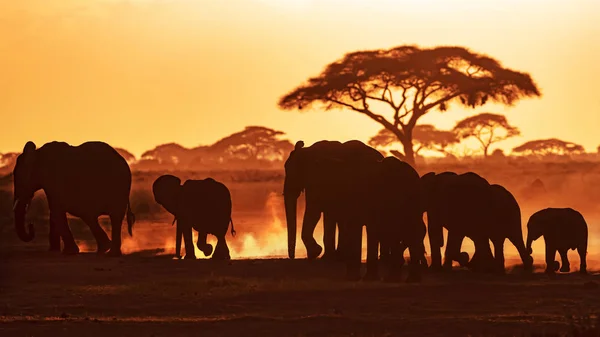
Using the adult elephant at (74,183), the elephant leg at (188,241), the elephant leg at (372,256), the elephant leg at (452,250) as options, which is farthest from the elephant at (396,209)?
the adult elephant at (74,183)

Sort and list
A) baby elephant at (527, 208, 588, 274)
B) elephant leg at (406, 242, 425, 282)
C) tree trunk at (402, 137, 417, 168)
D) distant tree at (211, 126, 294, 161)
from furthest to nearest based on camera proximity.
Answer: distant tree at (211, 126, 294, 161), tree trunk at (402, 137, 417, 168), baby elephant at (527, 208, 588, 274), elephant leg at (406, 242, 425, 282)

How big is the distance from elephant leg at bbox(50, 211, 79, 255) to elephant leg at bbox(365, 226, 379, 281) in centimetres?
606

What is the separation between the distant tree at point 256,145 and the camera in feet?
379

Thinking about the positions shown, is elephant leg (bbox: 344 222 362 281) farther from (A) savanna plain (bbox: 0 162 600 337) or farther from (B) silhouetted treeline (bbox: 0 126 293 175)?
(B) silhouetted treeline (bbox: 0 126 293 175)

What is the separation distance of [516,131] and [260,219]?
64940 millimetres

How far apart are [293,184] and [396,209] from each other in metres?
4.75

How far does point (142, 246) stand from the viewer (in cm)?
2564

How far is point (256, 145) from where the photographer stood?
388 feet

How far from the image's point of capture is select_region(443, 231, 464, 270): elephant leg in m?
19.5

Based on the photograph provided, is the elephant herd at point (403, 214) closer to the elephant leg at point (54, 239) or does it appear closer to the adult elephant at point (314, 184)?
the adult elephant at point (314, 184)

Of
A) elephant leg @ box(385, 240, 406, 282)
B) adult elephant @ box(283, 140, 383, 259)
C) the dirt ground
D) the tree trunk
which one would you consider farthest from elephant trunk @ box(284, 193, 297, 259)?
the tree trunk

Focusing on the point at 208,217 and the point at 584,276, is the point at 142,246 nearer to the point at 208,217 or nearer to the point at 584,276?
the point at 208,217

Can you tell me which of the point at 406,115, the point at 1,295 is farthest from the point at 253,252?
the point at 406,115

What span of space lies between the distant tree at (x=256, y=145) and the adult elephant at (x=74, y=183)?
302ft
